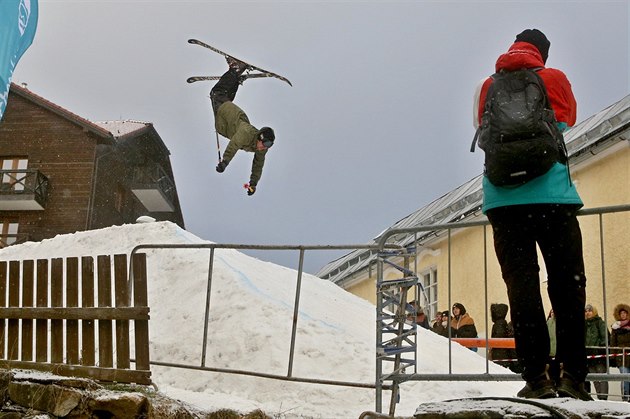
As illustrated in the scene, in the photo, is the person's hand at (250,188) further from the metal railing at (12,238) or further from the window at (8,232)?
the window at (8,232)

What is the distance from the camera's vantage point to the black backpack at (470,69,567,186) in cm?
368

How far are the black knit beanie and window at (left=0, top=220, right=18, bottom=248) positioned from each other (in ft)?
85.7

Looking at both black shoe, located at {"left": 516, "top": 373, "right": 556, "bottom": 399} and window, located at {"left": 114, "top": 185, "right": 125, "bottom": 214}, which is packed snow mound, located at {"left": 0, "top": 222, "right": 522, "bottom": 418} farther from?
window, located at {"left": 114, "top": 185, "right": 125, "bottom": 214}

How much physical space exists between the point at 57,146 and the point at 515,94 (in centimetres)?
2657

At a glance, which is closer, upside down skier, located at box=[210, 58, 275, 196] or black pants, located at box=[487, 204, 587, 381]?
black pants, located at box=[487, 204, 587, 381]

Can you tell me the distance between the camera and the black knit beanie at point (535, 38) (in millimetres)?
4113

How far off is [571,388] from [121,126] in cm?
2880

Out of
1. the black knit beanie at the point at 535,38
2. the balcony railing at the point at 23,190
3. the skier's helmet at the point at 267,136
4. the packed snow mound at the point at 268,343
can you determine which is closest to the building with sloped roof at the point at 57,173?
the balcony railing at the point at 23,190

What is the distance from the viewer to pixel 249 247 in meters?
6.47

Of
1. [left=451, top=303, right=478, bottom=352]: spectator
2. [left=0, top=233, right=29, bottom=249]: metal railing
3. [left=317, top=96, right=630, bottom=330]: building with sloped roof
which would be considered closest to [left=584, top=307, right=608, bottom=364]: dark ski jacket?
[left=451, top=303, right=478, bottom=352]: spectator

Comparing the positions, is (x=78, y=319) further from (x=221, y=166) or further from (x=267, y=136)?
(x=267, y=136)

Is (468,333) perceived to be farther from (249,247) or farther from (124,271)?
(124,271)

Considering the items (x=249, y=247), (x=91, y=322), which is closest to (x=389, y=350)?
(x=249, y=247)

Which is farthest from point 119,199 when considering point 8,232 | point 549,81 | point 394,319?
point 549,81
